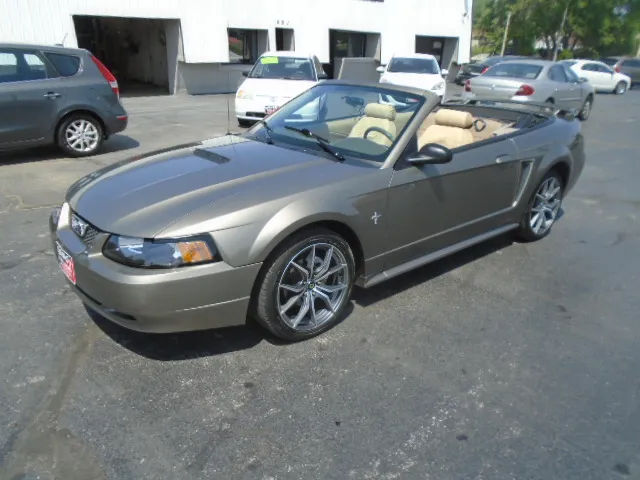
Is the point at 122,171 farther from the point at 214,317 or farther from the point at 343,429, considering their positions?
the point at 343,429

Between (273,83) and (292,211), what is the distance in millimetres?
8121

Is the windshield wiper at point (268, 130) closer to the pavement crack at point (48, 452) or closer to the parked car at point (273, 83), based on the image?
the pavement crack at point (48, 452)

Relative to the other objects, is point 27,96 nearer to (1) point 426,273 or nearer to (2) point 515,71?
(1) point 426,273

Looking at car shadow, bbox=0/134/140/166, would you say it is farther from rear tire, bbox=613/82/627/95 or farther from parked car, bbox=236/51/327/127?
rear tire, bbox=613/82/627/95

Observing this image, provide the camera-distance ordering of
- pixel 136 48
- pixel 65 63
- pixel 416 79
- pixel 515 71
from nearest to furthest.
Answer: pixel 65 63 → pixel 515 71 → pixel 416 79 → pixel 136 48

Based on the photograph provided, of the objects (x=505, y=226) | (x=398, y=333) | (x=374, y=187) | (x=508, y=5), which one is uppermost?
(x=508, y=5)

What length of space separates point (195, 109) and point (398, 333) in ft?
39.2

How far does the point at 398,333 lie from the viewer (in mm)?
3213

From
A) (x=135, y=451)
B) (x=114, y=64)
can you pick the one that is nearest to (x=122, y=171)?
(x=135, y=451)

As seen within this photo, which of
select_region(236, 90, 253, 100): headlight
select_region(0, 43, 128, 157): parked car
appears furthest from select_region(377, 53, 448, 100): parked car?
select_region(0, 43, 128, 157): parked car

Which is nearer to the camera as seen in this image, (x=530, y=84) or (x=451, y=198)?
(x=451, y=198)

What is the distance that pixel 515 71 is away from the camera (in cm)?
1232

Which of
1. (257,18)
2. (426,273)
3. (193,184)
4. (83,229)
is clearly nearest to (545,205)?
(426,273)

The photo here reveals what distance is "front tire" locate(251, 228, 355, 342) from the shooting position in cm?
280
